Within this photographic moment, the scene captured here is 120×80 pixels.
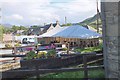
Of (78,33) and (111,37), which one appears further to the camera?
(78,33)

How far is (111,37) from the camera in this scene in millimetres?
5707

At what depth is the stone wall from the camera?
5.51m

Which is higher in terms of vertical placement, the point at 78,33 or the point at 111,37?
the point at 78,33

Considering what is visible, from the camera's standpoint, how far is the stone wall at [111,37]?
5514 millimetres

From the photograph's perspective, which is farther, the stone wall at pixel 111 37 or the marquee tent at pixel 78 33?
the marquee tent at pixel 78 33

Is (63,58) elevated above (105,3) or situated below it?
below

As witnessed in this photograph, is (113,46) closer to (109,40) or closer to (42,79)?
(109,40)

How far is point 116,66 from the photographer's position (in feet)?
18.4

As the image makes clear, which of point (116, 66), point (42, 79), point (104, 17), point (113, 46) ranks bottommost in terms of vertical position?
point (42, 79)

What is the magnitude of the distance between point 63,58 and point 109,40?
4225 millimetres

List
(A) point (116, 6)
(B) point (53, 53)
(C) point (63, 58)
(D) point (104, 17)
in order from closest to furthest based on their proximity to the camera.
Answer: (A) point (116, 6) < (D) point (104, 17) < (C) point (63, 58) < (B) point (53, 53)

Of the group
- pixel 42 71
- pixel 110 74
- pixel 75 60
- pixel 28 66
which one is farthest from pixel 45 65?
pixel 110 74

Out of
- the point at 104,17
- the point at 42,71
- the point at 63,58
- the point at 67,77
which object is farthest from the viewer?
the point at 63,58

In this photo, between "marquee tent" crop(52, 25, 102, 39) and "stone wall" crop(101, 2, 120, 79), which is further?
"marquee tent" crop(52, 25, 102, 39)
